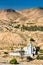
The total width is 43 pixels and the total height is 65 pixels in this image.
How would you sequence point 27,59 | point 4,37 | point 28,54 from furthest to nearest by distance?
1. point 4,37
2. point 28,54
3. point 27,59

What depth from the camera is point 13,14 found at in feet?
488

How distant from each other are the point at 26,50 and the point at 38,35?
2341cm

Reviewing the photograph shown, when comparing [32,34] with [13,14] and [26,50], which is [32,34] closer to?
[26,50]

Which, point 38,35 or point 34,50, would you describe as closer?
point 34,50

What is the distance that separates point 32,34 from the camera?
2680 inches

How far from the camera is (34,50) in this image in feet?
145

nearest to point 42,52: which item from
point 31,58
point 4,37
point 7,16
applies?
point 31,58

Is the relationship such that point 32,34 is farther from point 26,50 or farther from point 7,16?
point 7,16

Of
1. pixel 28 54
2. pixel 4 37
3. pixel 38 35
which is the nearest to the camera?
pixel 28 54

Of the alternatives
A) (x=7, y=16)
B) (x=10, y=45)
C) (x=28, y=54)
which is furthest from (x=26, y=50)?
(x=7, y=16)

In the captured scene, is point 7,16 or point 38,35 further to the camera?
point 7,16

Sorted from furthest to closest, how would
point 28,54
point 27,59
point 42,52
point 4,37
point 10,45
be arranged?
point 4,37
point 10,45
point 42,52
point 28,54
point 27,59

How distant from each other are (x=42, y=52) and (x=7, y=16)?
314 ft

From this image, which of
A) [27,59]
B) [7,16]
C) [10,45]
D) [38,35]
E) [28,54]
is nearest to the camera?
[27,59]
